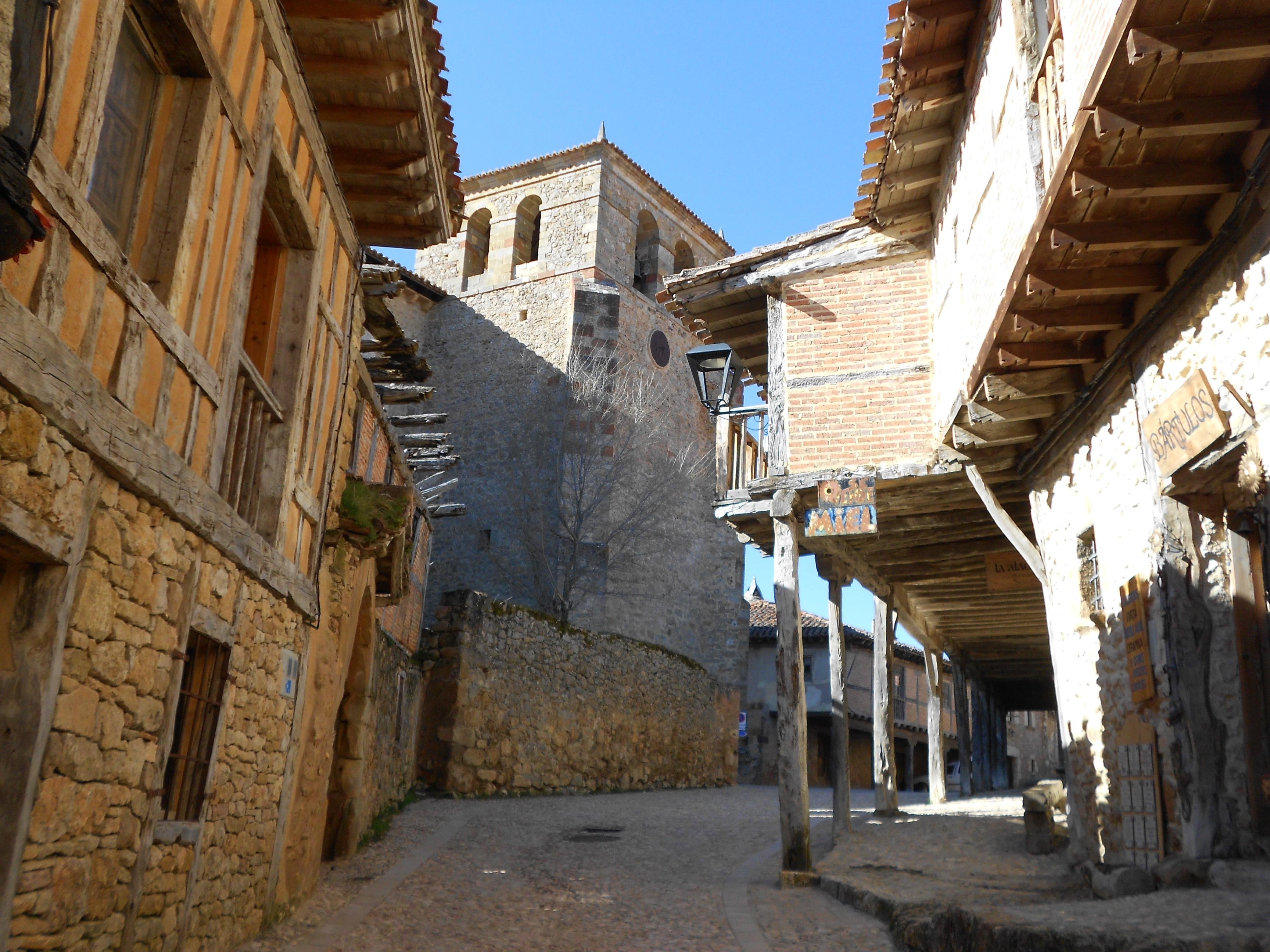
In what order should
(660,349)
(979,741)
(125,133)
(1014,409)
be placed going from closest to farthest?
1. (125,133)
2. (1014,409)
3. (979,741)
4. (660,349)

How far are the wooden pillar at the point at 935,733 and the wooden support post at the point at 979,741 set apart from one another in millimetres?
2879

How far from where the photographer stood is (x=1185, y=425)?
5.04 meters

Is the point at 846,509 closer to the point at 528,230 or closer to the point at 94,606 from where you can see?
the point at 94,606

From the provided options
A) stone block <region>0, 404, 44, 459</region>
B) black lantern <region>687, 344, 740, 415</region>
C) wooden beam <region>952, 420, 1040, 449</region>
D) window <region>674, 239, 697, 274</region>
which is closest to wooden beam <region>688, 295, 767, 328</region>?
black lantern <region>687, 344, 740, 415</region>

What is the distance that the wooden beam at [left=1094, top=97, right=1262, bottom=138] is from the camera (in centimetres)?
410

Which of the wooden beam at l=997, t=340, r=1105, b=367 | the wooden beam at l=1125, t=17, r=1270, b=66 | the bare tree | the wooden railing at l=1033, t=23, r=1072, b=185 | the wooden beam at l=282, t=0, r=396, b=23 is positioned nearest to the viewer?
the wooden beam at l=1125, t=17, r=1270, b=66

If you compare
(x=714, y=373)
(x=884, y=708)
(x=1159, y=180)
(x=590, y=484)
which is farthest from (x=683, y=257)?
(x=1159, y=180)

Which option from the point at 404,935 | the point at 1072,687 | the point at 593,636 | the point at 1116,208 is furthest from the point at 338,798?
the point at 593,636

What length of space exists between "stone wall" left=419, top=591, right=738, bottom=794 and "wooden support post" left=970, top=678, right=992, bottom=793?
5.02 m

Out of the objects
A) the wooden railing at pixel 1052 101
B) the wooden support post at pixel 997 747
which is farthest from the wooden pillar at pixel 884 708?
the wooden support post at pixel 997 747

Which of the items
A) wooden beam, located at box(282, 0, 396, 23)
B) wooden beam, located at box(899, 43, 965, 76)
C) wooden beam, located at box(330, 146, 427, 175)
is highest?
wooden beam, located at box(899, 43, 965, 76)

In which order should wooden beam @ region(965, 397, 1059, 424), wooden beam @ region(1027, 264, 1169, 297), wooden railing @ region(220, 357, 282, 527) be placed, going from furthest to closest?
1. wooden beam @ region(965, 397, 1059, 424)
2. wooden beam @ region(1027, 264, 1169, 297)
3. wooden railing @ region(220, 357, 282, 527)

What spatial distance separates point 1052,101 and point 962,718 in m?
14.0

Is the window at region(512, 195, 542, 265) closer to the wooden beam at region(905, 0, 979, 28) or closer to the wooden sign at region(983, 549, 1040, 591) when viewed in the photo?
the wooden sign at region(983, 549, 1040, 591)
